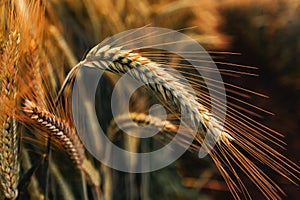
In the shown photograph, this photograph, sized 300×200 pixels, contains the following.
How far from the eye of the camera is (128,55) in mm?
768

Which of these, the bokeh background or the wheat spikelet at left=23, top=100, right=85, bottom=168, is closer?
the wheat spikelet at left=23, top=100, right=85, bottom=168

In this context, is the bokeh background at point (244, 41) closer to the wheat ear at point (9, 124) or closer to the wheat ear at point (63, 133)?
the wheat ear at point (63, 133)

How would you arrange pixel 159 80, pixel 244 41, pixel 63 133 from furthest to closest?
pixel 244 41, pixel 63 133, pixel 159 80

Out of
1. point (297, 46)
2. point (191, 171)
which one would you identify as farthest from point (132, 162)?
point (297, 46)

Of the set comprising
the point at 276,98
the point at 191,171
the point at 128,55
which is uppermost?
the point at 128,55

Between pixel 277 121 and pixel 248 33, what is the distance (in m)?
0.19

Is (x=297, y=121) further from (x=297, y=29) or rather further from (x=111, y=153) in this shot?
(x=111, y=153)

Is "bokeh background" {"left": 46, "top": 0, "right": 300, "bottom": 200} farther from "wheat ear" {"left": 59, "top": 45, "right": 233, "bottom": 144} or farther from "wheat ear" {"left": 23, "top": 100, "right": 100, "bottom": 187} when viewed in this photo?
"wheat ear" {"left": 59, "top": 45, "right": 233, "bottom": 144}

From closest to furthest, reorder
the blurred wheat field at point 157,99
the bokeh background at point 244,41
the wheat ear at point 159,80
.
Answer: the wheat ear at point 159,80 < the blurred wheat field at point 157,99 < the bokeh background at point 244,41

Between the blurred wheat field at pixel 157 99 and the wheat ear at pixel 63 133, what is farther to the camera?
the blurred wheat field at pixel 157 99

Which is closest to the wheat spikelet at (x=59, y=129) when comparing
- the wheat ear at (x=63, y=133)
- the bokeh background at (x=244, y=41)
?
the wheat ear at (x=63, y=133)

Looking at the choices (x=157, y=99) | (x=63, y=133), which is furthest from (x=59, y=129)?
(x=157, y=99)

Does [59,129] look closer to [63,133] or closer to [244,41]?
[63,133]

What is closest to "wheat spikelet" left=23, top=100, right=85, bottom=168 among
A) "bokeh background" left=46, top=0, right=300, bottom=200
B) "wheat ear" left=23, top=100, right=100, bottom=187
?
"wheat ear" left=23, top=100, right=100, bottom=187
